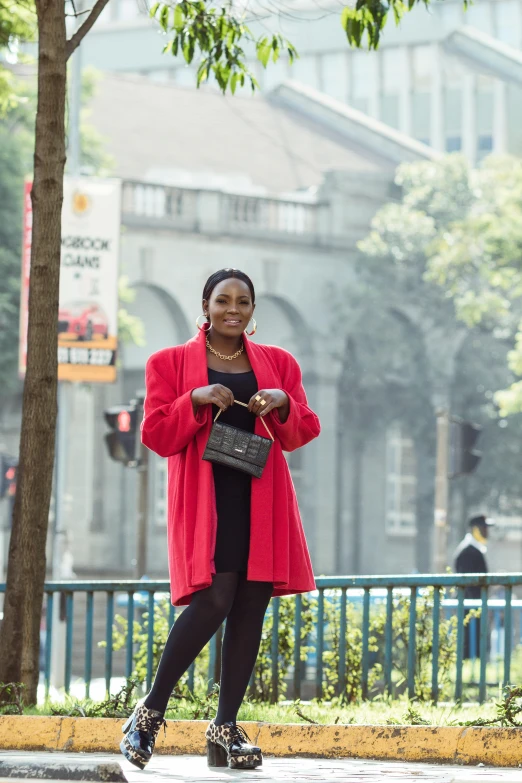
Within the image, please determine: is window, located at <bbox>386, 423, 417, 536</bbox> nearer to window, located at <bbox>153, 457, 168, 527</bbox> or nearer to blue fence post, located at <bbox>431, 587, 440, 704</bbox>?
A: window, located at <bbox>153, 457, 168, 527</bbox>

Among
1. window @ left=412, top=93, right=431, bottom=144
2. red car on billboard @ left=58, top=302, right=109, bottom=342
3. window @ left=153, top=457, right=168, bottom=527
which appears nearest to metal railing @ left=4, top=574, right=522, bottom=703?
red car on billboard @ left=58, top=302, right=109, bottom=342

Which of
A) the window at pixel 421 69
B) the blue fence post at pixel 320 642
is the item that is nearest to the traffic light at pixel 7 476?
the blue fence post at pixel 320 642

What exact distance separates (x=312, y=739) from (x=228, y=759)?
3.09 ft

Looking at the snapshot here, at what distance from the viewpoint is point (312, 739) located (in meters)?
6.78

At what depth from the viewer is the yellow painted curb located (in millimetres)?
6613

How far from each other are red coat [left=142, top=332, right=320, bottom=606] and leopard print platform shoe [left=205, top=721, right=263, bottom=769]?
453 millimetres

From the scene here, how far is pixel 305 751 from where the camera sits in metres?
6.76

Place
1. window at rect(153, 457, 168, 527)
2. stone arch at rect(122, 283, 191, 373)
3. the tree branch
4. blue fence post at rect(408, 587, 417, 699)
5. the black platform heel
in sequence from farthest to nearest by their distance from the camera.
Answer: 1. window at rect(153, 457, 168, 527)
2. stone arch at rect(122, 283, 191, 373)
3. blue fence post at rect(408, 587, 417, 699)
4. the tree branch
5. the black platform heel

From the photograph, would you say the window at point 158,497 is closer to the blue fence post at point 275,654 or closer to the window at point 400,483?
the window at point 400,483

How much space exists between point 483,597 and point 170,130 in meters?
42.0

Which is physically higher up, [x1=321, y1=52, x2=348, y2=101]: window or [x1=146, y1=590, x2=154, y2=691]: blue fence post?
[x1=321, y1=52, x2=348, y2=101]: window

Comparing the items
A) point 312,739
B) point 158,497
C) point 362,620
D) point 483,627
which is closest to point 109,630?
point 362,620

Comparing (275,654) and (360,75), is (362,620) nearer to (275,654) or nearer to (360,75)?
(275,654)

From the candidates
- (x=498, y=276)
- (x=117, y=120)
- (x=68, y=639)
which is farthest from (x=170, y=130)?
(x=68, y=639)
